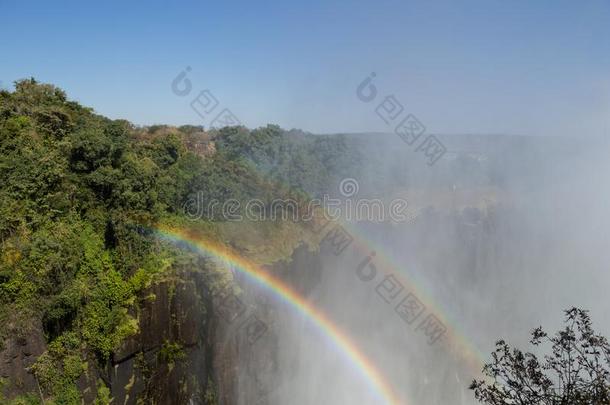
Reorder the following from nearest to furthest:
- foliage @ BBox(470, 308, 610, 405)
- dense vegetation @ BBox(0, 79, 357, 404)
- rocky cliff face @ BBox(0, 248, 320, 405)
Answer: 1. foliage @ BBox(470, 308, 610, 405)
2. rocky cliff face @ BBox(0, 248, 320, 405)
3. dense vegetation @ BBox(0, 79, 357, 404)

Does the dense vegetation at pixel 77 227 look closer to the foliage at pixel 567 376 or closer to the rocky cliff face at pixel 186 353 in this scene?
the rocky cliff face at pixel 186 353

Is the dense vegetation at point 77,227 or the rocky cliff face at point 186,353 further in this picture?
the dense vegetation at point 77,227

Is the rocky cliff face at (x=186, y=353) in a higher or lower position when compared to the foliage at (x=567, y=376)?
lower

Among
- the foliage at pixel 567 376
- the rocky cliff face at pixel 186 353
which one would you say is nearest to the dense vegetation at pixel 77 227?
the rocky cliff face at pixel 186 353

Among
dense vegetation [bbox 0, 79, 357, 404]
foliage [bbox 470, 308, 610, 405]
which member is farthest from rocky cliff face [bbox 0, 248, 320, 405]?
foliage [bbox 470, 308, 610, 405]

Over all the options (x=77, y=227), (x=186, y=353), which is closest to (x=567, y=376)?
(x=186, y=353)

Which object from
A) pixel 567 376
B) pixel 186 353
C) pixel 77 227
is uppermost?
pixel 567 376

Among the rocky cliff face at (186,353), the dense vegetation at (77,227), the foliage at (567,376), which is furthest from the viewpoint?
the dense vegetation at (77,227)

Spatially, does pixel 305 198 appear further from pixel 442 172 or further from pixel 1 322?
pixel 1 322

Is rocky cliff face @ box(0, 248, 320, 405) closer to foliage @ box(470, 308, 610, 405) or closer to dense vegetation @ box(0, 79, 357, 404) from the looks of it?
dense vegetation @ box(0, 79, 357, 404)

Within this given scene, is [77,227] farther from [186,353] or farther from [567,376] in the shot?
[567,376]
